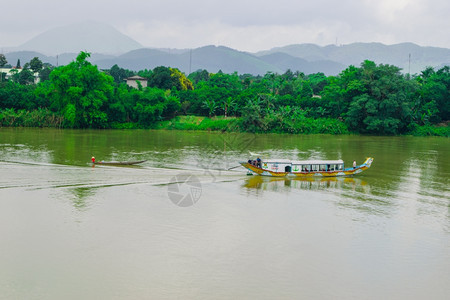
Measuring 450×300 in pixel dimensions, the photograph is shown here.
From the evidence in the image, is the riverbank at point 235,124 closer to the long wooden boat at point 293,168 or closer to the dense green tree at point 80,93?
the dense green tree at point 80,93

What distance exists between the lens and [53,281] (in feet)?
35.4

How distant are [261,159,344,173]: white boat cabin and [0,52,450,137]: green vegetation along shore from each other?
23350mm

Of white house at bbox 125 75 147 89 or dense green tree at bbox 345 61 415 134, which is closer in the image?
dense green tree at bbox 345 61 415 134

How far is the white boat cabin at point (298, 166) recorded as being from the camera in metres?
21.7

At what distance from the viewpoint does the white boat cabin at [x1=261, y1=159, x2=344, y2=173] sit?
21734 millimetres

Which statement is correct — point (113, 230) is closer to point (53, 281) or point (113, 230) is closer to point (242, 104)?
point (53, 281)

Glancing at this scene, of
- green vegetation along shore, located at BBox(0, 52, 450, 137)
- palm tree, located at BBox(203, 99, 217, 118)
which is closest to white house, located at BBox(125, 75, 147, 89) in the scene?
green vegetation along shore, located at BBox(0, 52, 450, 137)

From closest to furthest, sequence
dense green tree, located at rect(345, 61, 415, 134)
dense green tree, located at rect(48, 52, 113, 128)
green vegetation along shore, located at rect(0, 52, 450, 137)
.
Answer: dense green tree, located at rect(48, 52, 113, 128)
dense green tree, located at rect(345, 61, 415, 134)
green vegetation along shore, located at rect(0, 52, 450, 137)

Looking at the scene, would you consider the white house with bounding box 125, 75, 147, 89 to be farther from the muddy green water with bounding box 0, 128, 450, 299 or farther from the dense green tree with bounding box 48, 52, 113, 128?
the muddy green water with bounding box 0, 128, 450, 299

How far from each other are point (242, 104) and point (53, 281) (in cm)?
3899

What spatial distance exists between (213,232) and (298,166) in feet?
29.1

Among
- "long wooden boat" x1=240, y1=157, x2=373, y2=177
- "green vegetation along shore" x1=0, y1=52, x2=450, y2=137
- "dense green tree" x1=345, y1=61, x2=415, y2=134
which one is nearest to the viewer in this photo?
"long wooden boat" x1=240, y1=157, x2=373, y2=177

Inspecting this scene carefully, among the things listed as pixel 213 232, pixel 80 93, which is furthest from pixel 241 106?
pixel 213 232

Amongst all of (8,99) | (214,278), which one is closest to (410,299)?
(214,278)
